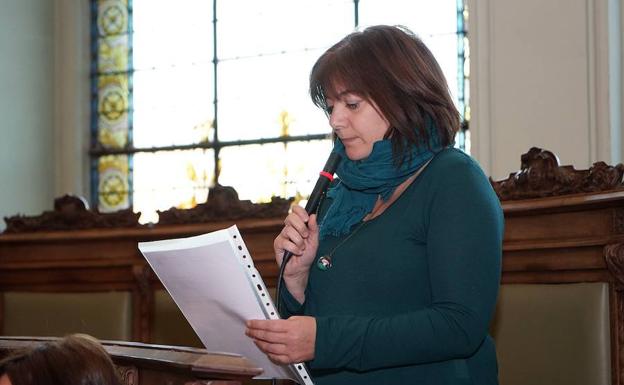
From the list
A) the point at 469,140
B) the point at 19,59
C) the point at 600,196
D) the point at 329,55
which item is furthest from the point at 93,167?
the point at 329,55

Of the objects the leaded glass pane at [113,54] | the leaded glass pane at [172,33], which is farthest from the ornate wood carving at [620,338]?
the leaded glass pane at [113,54]

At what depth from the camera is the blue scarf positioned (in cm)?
191

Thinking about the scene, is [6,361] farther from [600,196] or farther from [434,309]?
[600,196]

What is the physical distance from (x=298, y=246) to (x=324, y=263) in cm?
6

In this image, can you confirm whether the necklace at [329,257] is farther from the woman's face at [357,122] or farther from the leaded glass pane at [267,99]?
Result: the leaded glass pane at [267,99]

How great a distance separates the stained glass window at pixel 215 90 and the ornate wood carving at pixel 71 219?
1617mm

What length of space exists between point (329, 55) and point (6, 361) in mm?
855

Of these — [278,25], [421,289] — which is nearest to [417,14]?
[278,25]

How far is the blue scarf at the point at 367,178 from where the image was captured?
75.2 inches

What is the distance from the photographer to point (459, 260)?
5.79 feet

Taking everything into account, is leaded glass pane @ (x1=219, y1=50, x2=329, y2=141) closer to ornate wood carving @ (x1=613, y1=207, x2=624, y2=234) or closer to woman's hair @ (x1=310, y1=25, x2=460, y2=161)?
ornate wood carving @ (x1=613, y1=207, x2=624, y2=234)

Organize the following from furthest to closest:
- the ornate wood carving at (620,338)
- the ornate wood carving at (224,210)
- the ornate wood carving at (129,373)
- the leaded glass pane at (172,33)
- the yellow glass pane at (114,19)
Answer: the yellow glass pane at (114,19) < the leaded glass pane at (172,33) < the ornate wood carving at (224,210) < the ornate wood carving at (620,338) < the ornate wood carving at (129,373)

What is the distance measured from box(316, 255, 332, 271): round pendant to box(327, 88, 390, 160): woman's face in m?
0.21

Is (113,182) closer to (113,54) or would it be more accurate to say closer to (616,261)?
(113,54)
